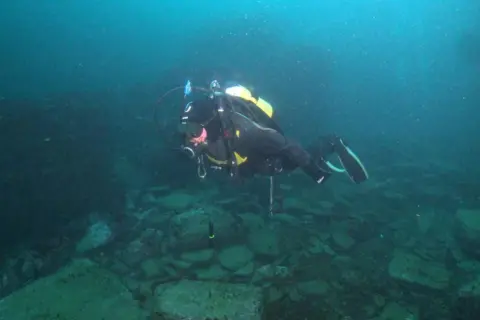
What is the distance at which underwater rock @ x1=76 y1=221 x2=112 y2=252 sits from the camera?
6.66 metres

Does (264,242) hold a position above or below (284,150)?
below

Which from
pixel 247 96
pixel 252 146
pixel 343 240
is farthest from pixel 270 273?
pixel 247 96

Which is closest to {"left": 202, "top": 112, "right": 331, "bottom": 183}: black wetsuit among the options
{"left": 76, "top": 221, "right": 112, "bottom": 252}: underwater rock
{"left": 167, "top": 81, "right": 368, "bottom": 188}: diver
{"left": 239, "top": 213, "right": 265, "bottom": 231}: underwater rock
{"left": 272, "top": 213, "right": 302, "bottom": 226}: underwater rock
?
{"left": 167, "top": 81, "right": 368, "bottom": 188}: diver

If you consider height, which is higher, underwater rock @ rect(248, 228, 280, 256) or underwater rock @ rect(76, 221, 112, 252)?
underwater rock @ rect(248, 228, 280, 256)

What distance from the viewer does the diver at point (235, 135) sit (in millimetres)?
4629

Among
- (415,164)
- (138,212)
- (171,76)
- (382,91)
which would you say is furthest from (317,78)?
(138,212)

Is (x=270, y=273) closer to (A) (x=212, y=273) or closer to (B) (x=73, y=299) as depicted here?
(A) (x=212, y=273)

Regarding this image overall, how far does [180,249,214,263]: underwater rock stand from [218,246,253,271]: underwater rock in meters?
0.19

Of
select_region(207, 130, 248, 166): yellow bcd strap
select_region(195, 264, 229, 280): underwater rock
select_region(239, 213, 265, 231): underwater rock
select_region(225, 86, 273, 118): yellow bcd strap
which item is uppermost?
select_region(225, 86, 273, 118): yellow bcd strap

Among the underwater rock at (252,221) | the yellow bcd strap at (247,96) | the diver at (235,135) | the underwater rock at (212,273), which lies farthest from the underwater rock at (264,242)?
the yellow bcd strap at (247,96)

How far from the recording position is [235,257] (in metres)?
6.16

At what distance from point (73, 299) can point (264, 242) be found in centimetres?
313

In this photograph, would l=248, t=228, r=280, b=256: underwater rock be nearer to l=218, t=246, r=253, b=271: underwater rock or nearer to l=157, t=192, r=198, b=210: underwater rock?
l=218, t=246, r=253, b=271: underwater rock

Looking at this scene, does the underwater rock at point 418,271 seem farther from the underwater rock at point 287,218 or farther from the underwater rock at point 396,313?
the underwater rock at point 287,218
